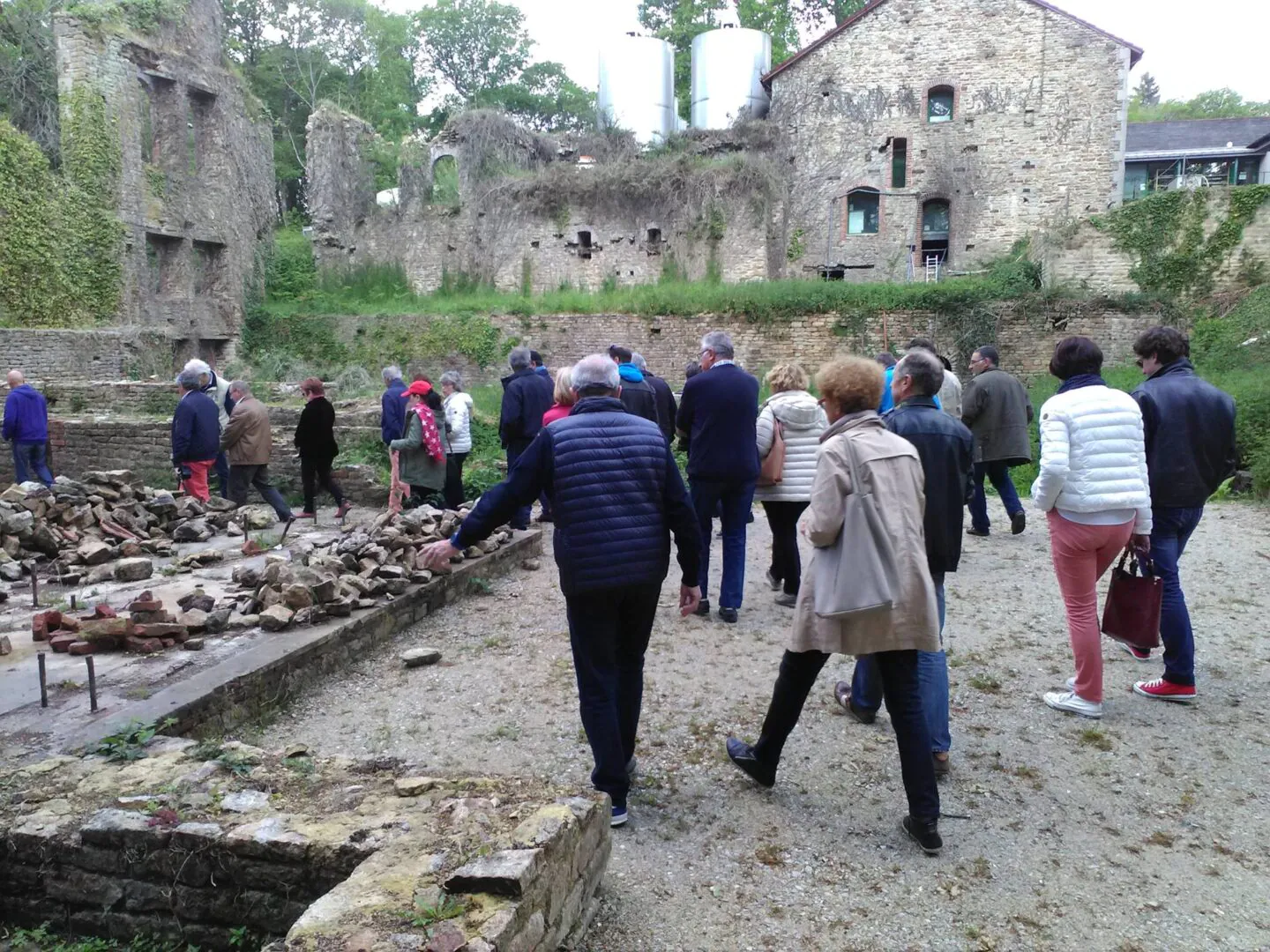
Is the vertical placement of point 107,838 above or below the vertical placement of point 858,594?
below

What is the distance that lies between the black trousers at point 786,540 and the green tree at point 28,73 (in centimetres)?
2892

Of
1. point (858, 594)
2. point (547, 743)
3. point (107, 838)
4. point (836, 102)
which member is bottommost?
point (547, 743)

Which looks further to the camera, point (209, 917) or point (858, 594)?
point (858, 594)

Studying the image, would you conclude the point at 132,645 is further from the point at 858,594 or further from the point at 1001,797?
the point at 1001,797

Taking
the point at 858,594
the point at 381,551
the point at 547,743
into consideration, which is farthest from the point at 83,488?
the point at 858,594

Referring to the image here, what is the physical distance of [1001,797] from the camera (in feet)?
11.8

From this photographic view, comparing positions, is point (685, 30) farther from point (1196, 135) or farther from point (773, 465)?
point (773, 465)

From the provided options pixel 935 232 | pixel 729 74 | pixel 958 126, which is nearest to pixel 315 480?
pixel 935 232

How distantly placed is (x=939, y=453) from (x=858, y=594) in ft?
2.79

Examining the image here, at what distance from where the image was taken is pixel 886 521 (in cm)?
311

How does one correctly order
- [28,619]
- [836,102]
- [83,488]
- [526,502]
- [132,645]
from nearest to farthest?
[526,502]
[132,645]
[28,619]
[83,488]
[836,102]

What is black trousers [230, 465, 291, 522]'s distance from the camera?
9375mm

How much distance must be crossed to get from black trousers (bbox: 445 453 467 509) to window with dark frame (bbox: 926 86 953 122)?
81.1 ft

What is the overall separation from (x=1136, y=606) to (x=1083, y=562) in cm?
49
